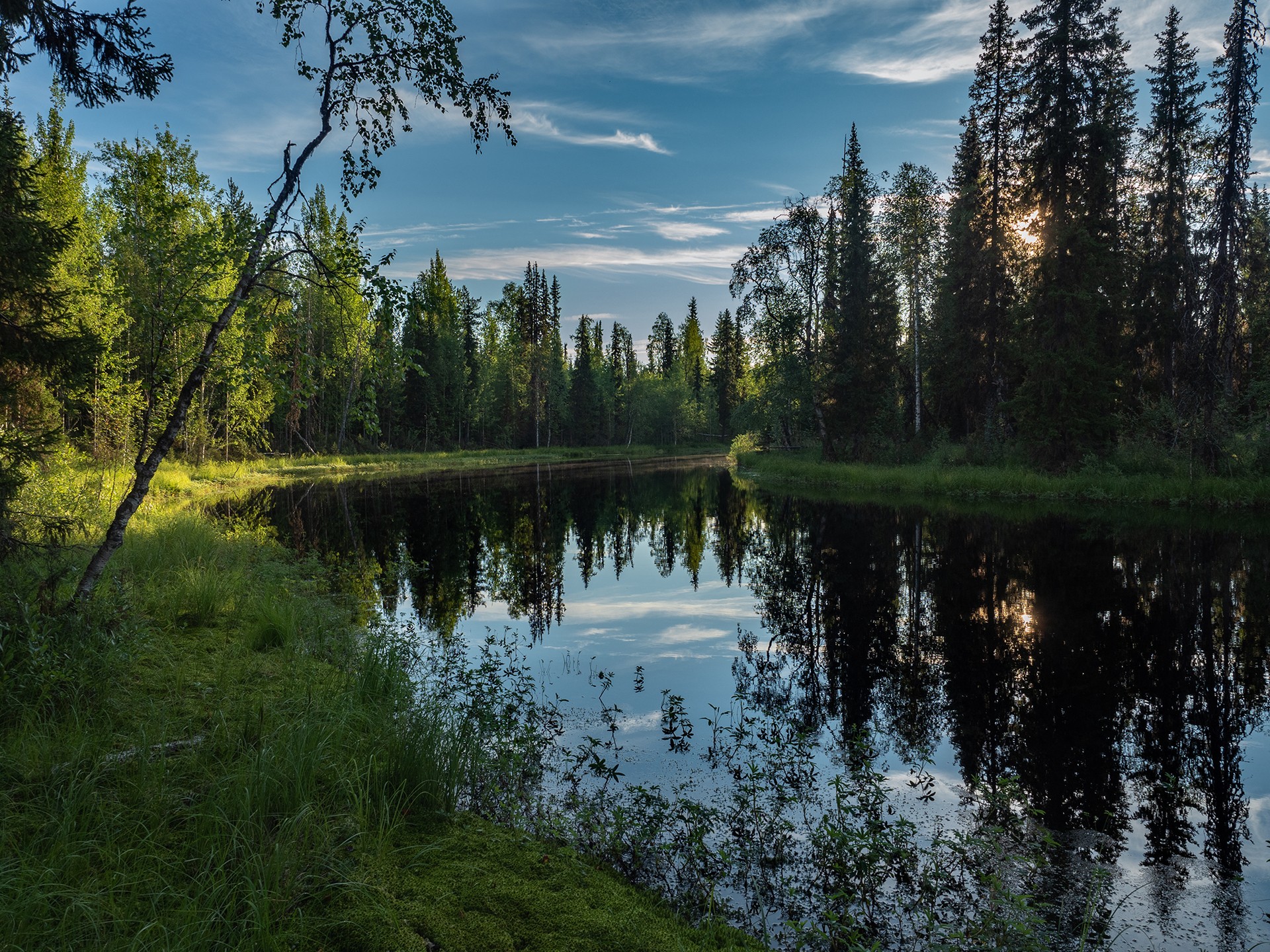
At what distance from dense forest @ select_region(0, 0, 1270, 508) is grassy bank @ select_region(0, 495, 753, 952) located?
2907 mm

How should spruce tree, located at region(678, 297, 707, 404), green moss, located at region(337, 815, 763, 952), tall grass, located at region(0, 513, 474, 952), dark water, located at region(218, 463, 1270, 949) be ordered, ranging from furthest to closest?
spruce tree, located at region(678, 297, 707, 404) → dark water, located at region(218, 463, 1270, 949) → green moss, located at region(337, 815, 763, 952) → tall grass, located at region(0, 513, 474, 952)

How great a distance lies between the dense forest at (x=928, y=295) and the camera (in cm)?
732

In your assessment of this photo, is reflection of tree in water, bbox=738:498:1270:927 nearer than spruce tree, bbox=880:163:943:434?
Yes

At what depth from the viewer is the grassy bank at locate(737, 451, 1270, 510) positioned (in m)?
20.8

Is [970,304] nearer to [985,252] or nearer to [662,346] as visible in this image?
[985,252]

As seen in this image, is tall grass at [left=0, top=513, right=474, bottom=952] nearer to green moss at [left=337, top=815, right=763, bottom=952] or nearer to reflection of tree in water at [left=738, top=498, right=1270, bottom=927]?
green moss at [left=337, top=815, right=763, bottom=952]

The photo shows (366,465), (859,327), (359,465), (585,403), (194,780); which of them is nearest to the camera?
(194,780)

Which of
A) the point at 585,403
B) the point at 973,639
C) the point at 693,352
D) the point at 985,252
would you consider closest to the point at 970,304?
the point at 985,252

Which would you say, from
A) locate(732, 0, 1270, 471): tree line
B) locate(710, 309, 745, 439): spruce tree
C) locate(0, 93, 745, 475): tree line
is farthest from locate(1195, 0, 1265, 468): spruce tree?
locate(710, 309, 745, 439): spruce tree

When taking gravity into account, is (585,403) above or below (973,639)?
above

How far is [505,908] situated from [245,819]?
5.21 feet

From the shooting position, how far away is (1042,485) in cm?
2486

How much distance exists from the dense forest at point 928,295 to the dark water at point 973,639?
4.93 meters

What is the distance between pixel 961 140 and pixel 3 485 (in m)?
Result: 41.5
